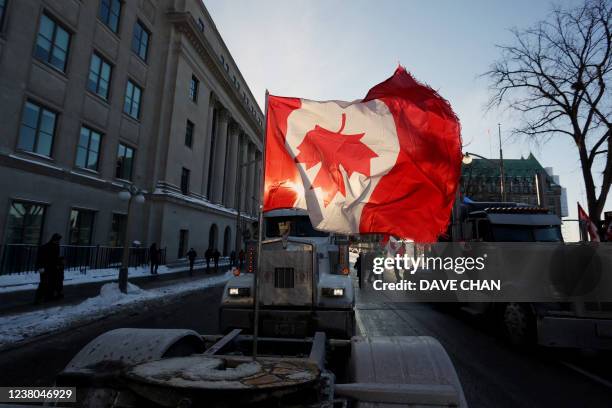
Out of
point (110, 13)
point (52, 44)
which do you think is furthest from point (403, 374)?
point (110, 13)

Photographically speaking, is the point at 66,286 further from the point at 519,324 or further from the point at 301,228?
the point at 519,324

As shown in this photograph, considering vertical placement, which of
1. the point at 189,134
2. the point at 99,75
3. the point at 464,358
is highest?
the point at 189,134

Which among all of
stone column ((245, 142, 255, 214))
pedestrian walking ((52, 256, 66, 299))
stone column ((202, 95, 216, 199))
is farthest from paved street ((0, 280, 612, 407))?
stone column ((245, 142, 255, 214))

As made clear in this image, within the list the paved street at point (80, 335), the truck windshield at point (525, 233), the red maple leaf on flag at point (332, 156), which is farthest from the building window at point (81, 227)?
the truck windshield at point (525, 233)

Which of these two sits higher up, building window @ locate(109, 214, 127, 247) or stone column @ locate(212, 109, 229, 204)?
stone column @ locate(212, 109, 229, 204)

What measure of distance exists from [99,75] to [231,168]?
22417 millimetres

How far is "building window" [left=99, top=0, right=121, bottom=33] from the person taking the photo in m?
20.2

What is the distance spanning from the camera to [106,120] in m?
20.2

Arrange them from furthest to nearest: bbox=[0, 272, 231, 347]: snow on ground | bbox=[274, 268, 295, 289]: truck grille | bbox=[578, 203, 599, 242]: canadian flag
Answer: bbox=[578, 203, 599, 242]: canadian flag → bbox=[0, 272, 231, 347]: snow on ground → bbox=[274, 268, 295, 289]: truck grille

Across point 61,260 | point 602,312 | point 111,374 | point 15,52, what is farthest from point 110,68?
point 602,312

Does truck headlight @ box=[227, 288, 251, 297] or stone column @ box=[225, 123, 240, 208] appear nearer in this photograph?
truck headlight @ box=[227, 288, 251, 297]

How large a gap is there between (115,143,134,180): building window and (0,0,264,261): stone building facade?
7 cm

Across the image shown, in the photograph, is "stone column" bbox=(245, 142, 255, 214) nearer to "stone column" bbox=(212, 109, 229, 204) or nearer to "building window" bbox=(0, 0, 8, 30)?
"stone column" bbox=(212, 109, 229, 204)

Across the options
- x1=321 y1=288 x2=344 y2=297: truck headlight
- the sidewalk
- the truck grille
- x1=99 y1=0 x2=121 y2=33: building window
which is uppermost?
x1=99 y1=0 x2=121 y2=33: building window
